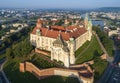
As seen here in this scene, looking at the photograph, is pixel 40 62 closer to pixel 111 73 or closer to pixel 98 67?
pixel 98 67

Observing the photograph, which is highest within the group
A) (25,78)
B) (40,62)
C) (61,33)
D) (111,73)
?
(61,33)

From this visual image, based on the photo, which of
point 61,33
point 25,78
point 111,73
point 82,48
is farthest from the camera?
point 82,48

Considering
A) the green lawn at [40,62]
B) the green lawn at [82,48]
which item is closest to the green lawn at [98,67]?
the green lawn at [82,48]

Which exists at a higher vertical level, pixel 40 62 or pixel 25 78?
pixel 40 62

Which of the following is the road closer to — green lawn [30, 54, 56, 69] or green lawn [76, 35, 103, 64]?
green lawn [76, 35, 103, 64]

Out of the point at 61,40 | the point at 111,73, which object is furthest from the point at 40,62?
the point at 111,73

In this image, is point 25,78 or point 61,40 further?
point 61,40

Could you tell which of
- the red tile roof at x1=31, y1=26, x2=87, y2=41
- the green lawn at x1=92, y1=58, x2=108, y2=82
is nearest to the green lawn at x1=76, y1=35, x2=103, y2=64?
the green lawn at x1=92, y1=58, x2=108, y2=82
